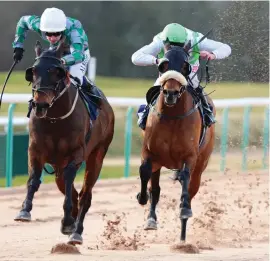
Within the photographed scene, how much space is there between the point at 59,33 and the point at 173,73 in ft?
2.95

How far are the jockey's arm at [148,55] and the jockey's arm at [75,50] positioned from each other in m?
0.52

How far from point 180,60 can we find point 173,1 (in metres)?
17.1

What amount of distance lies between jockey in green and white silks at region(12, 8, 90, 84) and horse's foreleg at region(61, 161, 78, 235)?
2.46 feet

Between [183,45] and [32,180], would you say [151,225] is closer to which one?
[32,180]

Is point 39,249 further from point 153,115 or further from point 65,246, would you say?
point 153,115

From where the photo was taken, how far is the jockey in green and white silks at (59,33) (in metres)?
7.97

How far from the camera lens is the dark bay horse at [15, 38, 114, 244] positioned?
7.55 meters

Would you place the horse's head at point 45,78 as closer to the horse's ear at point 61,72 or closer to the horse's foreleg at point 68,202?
the horse's ear at point 61,72

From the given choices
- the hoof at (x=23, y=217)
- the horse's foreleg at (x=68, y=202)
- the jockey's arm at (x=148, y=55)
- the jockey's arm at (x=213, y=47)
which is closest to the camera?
the hoof at (x=23, y=217)

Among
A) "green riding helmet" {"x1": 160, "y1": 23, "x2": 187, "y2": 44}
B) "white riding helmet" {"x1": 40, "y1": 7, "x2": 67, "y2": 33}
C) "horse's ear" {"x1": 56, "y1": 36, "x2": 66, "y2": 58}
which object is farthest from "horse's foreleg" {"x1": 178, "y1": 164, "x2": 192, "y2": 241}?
"white riding helmet" {"x1": 40, "y1": 7, "x2": 67, "y2": 33}

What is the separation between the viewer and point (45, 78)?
24.7 ft

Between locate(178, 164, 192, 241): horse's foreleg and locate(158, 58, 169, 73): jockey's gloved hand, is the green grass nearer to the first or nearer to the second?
locate(178, 164, 192, 241): horse's foreleg

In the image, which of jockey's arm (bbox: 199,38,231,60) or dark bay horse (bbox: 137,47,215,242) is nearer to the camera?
dark bay horse (bbox: 137,47,215,242)

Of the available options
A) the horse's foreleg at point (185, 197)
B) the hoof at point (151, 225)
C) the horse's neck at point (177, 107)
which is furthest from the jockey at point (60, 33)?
the hoof at point (151, 225)
